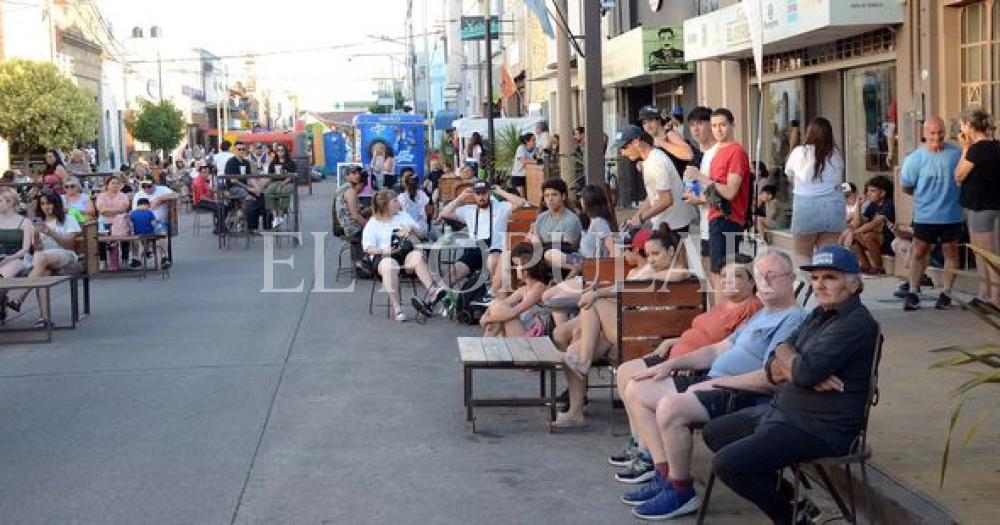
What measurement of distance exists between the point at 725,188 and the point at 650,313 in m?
2.56

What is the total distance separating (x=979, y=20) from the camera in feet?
43.4

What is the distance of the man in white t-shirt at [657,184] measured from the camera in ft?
36.1

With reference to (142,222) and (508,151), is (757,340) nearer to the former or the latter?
(142,222)

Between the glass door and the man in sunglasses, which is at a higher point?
the glass door

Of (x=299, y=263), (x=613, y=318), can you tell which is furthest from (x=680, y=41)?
(x=613, y=318)

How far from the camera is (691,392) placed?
6.77 m

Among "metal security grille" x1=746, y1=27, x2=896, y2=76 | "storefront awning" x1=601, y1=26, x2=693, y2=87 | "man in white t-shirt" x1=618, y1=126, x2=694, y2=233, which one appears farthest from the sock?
"storefront awning" x1=601, y1=26, x2=693, y2=87

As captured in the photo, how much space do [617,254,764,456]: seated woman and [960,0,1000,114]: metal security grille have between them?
6.43m

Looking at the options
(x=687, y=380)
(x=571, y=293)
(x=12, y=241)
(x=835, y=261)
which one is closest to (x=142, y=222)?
(x=12, y=241)

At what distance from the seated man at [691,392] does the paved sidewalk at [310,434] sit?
25 cm

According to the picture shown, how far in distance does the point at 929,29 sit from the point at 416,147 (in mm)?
29969

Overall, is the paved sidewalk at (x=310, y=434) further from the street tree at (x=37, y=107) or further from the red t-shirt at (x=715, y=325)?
the street tree at (x=37, y=107)

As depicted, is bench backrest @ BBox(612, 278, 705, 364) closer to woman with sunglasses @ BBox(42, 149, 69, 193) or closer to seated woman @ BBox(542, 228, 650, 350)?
seated woman @ BBox(542, 228, 650, 350)

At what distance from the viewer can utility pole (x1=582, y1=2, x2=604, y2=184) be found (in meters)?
14.3
